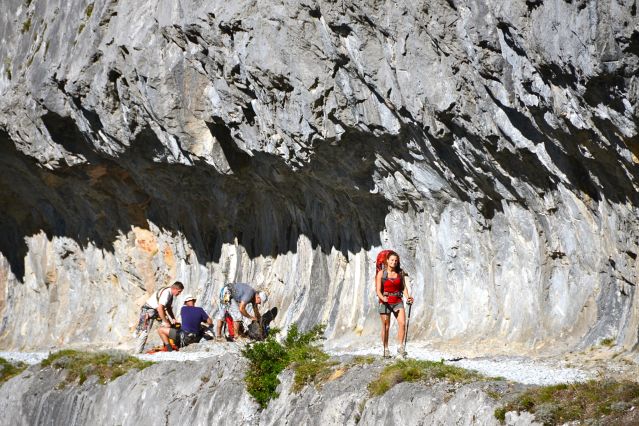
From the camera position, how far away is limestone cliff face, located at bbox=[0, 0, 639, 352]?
15.1 meters

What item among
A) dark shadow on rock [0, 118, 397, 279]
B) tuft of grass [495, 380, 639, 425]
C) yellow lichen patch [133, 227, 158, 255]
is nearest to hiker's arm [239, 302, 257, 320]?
dark shadow on rock [0, 118, 397, 279]

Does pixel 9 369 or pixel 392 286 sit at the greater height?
pixel 392 286

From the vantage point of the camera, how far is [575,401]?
10.3 m

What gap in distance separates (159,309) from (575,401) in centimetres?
1284

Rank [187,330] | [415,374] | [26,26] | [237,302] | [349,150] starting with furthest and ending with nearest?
[26,26] → [237,302] → [187,330] → [349,150] → [415,374]

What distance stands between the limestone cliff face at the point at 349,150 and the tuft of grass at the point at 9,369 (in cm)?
529

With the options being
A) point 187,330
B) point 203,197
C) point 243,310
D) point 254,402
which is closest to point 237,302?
point 243,310

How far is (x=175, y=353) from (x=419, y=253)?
498cm

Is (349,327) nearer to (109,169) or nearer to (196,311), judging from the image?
(196,311)

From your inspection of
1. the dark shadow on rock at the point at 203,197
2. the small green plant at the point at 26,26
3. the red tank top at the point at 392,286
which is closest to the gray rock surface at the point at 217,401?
the red tank top at the point at 392,286

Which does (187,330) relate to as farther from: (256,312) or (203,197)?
(203,197)

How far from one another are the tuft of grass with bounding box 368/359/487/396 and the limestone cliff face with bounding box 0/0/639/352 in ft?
10.1

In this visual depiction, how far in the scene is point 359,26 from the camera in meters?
17.9

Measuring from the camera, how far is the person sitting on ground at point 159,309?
863 inches
